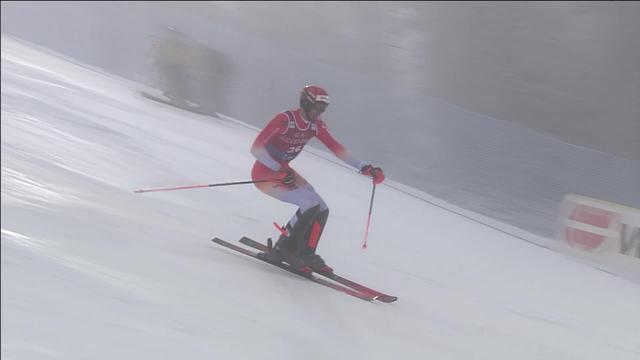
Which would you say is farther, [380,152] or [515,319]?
[380,152]

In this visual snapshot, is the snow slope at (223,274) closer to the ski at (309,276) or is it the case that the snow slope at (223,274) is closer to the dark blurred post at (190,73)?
the ski at (309,276)

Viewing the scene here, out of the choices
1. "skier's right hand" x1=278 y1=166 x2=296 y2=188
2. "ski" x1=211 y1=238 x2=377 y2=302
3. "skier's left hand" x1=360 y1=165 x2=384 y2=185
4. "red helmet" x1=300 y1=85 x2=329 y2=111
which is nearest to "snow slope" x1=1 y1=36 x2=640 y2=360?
"ski" x1=211 y1=238 x2=377 y2=302

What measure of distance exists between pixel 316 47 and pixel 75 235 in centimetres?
785

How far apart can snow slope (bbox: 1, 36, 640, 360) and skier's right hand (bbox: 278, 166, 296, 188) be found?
1.59 feet

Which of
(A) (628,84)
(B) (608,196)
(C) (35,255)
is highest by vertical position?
(A) (628,84)

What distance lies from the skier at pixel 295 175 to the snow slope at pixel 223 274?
0.16 metres

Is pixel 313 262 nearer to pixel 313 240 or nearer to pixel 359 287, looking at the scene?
pixel 313 240

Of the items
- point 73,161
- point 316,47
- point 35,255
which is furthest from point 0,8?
point 35,255

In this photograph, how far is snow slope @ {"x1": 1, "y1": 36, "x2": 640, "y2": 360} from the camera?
119 inches

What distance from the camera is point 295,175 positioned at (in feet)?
14.6

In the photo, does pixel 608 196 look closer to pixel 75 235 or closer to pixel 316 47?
pixel 75 235

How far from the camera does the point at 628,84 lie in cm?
719

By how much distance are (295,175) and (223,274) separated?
733 millimetres

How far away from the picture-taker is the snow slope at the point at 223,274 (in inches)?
119
